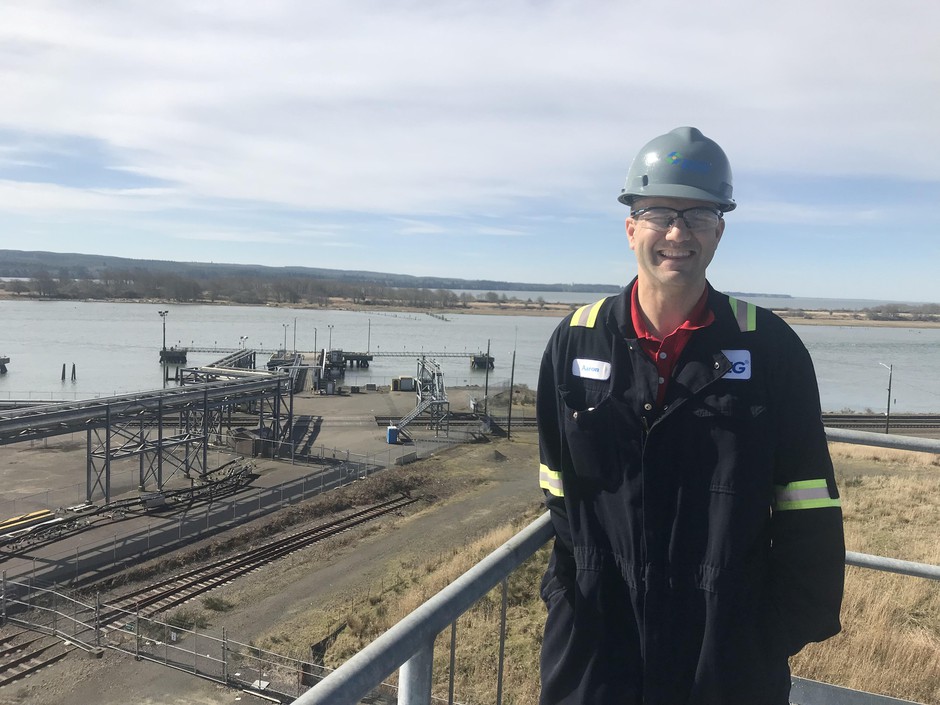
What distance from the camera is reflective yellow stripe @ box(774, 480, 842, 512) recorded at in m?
1.90

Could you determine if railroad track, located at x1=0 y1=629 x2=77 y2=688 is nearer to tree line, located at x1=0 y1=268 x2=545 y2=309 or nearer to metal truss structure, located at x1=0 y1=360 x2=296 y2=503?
metal truss structure, located at x1=0 y1=360 x2=296 y2=503

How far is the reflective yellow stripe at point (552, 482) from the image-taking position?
2.19 m

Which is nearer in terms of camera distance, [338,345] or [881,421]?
[881,421]

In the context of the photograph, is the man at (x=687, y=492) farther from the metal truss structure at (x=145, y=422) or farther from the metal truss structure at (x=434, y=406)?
the metal truss structure at (x=434, y=406)

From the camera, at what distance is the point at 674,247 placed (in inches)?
82.7

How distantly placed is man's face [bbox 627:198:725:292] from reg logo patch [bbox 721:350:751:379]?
0.82ft

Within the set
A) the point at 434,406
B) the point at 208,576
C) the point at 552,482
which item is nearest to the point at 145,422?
the point at 208,576

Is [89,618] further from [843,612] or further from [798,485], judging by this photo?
[798,485]

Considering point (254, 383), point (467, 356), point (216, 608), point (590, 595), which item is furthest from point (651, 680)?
point (467, 356)

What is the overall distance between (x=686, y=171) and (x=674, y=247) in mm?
234

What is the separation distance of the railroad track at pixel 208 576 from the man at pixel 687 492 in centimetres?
1397

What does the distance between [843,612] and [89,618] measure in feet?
43.9

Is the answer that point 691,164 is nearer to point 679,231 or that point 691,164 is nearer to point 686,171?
point 686,171

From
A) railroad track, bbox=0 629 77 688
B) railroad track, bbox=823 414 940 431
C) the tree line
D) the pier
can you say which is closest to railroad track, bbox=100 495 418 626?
railroad track, bbox=0 629 77 688
